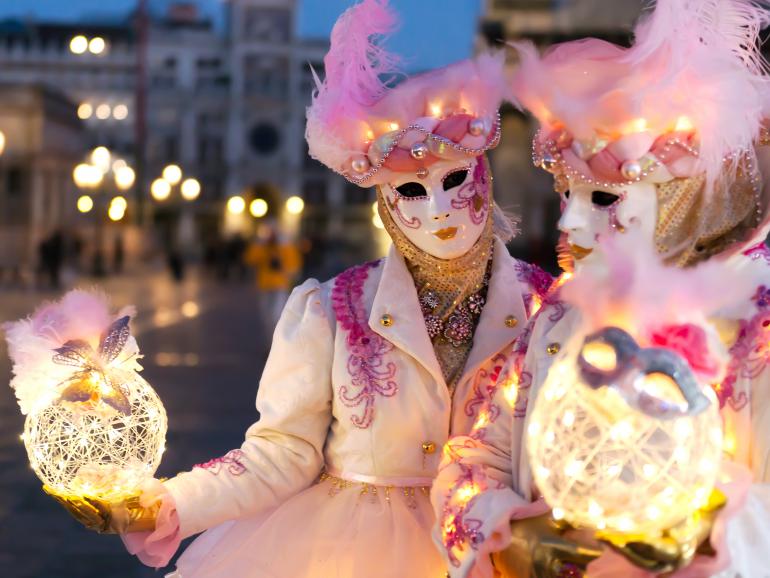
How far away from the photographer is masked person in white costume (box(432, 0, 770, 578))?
2523mm

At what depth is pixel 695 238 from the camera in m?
2.63

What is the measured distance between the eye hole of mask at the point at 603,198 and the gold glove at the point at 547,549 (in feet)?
2.46

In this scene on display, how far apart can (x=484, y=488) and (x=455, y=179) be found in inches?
39.7

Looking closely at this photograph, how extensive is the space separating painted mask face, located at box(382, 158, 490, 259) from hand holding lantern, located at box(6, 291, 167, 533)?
0.87m

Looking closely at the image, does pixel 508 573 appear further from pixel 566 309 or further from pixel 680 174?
pixel 680 174

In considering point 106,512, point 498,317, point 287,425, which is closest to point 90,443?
point 106,512

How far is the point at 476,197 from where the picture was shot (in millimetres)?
3295

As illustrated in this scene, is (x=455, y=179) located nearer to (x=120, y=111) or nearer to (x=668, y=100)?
(x=668, y=100)

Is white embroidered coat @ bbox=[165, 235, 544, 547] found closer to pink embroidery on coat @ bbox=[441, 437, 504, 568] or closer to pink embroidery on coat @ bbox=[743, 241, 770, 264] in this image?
pink embroidery on coat @ bbox=[441, 437, 504, 568]

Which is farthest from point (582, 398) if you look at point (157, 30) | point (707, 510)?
point (157, 30)

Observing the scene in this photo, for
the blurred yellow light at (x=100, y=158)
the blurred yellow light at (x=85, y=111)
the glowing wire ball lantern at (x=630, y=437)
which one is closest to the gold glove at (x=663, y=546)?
the glowing wire ball lantern at (x=630, y=437)

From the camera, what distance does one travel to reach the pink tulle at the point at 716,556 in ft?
7.18

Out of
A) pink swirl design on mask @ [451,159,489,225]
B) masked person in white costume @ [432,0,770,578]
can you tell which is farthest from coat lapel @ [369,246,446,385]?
masked person in white costume @ [432,0,770,578]

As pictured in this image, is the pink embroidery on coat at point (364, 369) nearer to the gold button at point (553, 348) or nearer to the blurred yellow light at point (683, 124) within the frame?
the gold button at point (553, 348)
